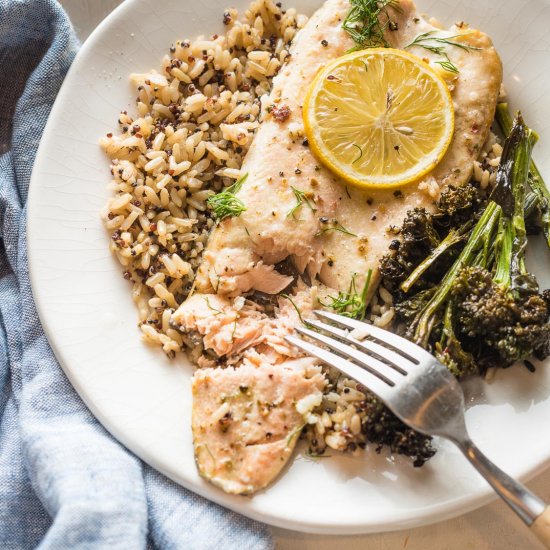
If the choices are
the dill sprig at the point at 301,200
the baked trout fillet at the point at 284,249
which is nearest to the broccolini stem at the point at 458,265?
the baked trout fillet at the point at 284,249

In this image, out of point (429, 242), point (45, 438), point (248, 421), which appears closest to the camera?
point (248, 421)

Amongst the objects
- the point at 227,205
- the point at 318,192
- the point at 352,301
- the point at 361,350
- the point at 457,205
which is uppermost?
the point at 457,205

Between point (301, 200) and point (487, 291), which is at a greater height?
point (487, 291)

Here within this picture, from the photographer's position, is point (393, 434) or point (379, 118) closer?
point (393, 434)

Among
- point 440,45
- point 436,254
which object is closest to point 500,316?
point 436,254

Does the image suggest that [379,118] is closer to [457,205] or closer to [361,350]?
[457,205]

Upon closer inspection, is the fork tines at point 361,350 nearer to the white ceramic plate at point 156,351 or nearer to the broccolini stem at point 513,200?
the white ceramic plate at point 156,351

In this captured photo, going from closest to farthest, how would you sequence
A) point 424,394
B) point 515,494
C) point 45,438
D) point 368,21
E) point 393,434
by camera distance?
1. point 515,494
2. point 424,394
3. point 393,434
4. point 45,438
5. point 368,21

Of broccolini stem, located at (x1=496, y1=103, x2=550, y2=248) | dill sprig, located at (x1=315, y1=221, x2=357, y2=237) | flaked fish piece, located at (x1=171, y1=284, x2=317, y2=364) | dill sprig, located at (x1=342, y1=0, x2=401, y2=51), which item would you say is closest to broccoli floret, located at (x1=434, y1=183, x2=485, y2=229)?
broccolini stem, located at (x1=496, y1=103, x2=550, y2=248)

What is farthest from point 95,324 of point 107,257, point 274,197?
point 274,197
